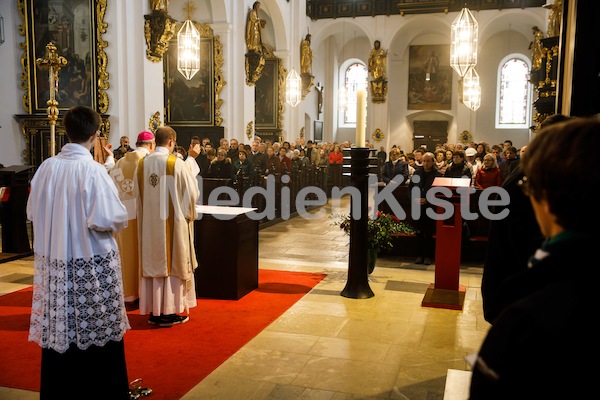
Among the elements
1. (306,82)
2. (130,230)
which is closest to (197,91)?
(306,82)

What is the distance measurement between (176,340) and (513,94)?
23647 millimetres

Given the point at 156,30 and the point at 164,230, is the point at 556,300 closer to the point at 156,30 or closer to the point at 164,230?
the point at 164,230

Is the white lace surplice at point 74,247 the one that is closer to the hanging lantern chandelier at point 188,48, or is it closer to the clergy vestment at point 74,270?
the clergy vestment at point 74,270

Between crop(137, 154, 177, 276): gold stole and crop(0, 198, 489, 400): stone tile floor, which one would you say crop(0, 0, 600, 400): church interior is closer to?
crop(0, 198, 489, 400): stone tile floor

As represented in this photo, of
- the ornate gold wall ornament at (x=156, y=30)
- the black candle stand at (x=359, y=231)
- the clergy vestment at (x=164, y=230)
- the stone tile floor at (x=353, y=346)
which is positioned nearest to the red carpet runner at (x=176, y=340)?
the stone tile floor at (x=353, y=346)

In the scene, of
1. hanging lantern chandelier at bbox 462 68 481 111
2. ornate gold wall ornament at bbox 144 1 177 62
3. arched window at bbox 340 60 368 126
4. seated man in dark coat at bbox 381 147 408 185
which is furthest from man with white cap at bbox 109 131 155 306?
arched window at bbox 340 60 368 126

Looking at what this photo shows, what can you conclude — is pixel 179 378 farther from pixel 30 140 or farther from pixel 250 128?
pixel 250 128

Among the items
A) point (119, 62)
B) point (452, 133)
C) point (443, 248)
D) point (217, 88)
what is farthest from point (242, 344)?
point (452, 133)

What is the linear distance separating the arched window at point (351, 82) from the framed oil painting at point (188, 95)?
42.7 feet

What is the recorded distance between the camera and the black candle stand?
628 centimetres

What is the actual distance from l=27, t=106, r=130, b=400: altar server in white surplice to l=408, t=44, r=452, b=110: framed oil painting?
77.9 feet

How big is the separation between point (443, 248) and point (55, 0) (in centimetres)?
910

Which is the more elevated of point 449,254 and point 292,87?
point 292,87

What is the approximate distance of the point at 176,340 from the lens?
16.6 ft
